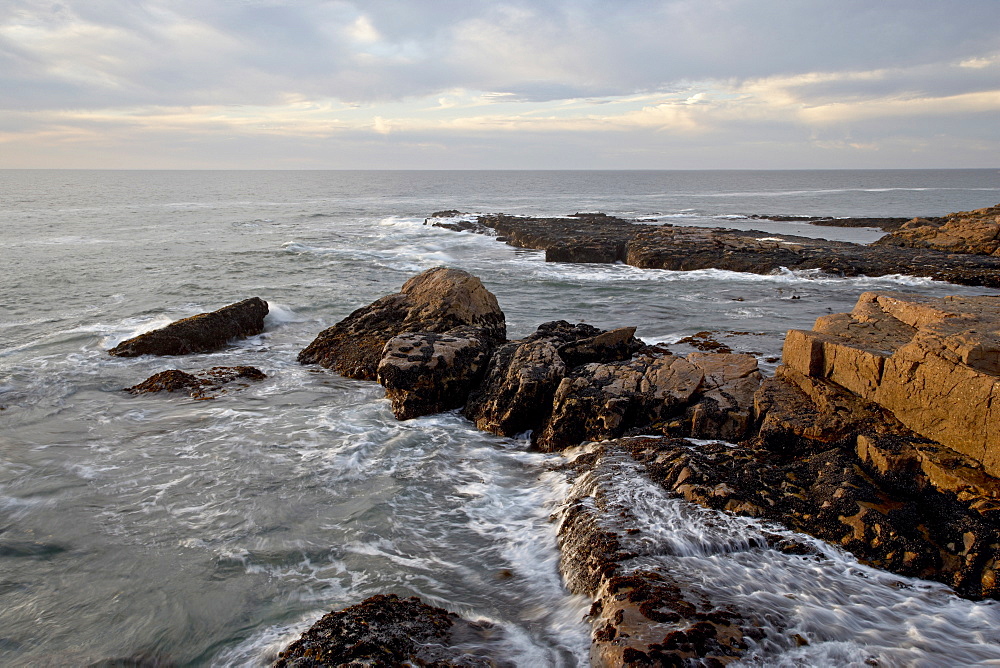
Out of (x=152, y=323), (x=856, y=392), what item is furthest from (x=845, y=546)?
(x=152, y=323)

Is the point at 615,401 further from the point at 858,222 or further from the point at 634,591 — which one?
the point at 858,222

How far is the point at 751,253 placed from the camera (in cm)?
3000

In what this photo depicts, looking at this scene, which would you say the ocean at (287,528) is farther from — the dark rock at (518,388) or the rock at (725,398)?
the rock at (725,398)

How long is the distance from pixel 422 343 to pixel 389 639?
23.8 ft

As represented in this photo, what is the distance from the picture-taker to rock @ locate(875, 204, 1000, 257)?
2931 centimetres

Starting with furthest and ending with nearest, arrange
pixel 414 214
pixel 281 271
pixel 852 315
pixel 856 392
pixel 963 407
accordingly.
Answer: pixel 414 214, pixel 281 271, pixel 852 315, pixel 856 392, pixel 963 407

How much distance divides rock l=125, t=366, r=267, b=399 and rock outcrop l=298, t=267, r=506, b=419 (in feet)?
5.65

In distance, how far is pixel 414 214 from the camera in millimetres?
61906

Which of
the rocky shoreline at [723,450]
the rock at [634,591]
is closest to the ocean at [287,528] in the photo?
the rock at [634,591]

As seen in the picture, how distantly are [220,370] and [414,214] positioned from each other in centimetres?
5123

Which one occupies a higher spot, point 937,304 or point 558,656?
point 937,304

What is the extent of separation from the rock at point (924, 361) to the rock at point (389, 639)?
5.91 m

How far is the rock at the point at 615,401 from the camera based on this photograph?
916 centimetres

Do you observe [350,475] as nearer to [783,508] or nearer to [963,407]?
[783,508]
